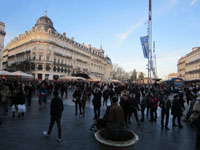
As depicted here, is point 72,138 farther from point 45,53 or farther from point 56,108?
point 45,53

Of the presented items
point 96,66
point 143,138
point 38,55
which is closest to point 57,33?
point 38,55

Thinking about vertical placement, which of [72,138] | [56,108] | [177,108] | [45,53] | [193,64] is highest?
[45,53]

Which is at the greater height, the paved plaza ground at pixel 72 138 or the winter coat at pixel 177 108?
the winter coat at pixel 177 108

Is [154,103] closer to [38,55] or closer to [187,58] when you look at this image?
[38,55]

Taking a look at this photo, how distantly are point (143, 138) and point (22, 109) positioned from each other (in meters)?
6.48

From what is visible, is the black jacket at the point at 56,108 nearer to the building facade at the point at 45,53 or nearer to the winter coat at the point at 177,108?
the winter coat at the point at 177,108

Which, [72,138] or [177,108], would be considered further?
[177,108]

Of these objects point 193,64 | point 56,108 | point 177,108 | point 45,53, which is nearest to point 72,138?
point 56,108

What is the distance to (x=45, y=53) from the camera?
2020 inches

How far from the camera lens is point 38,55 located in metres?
50.5

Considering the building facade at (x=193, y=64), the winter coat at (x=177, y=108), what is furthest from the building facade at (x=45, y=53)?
the winter coat at (x=177, y=108)

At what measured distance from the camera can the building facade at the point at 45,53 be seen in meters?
50.5

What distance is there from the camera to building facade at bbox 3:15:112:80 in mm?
50500

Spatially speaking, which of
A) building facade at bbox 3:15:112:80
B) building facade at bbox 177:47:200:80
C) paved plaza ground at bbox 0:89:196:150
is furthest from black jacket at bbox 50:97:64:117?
building facade at bbox 177:47:200:80
